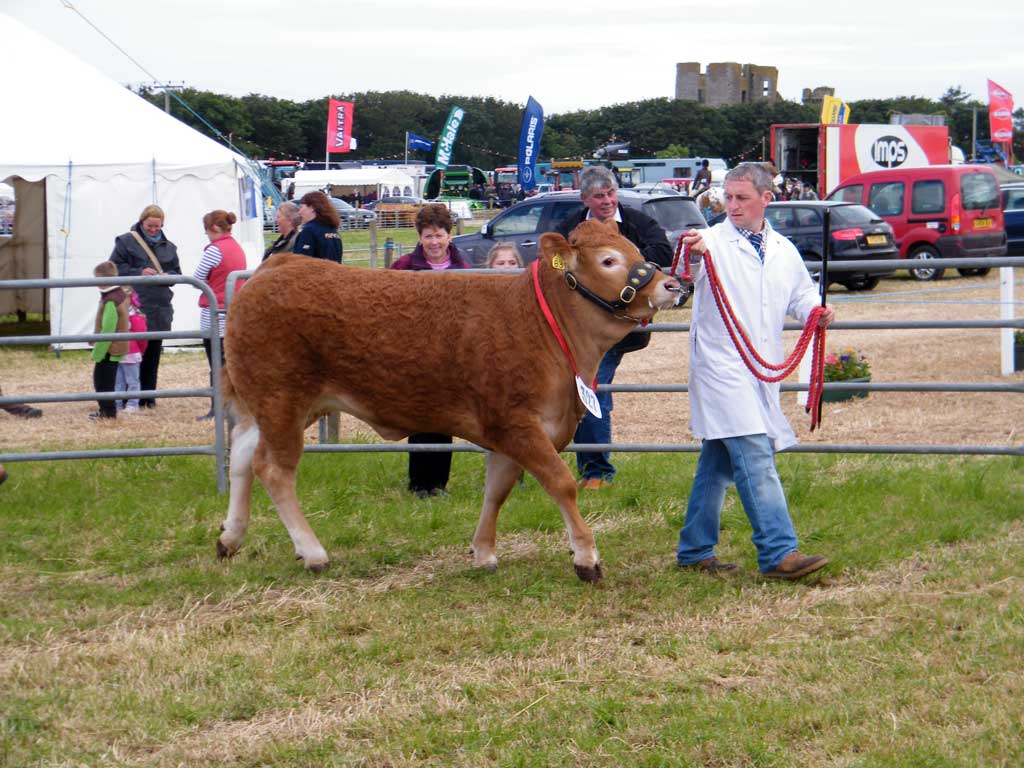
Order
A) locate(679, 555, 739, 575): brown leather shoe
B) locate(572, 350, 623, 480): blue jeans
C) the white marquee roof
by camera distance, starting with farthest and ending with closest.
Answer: the white marquee roof, locate(572, 350, 623, 480): blue jeans, locate(679, 555, 739, 575): brown leather shoe

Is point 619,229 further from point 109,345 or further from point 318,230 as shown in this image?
point 109,345

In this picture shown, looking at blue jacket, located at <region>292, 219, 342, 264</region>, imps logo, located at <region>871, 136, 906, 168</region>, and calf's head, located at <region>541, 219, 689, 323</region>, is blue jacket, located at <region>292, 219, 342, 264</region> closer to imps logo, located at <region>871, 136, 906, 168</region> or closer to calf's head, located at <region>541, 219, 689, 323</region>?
calf's head, located at <region>541, 219, 689, 323</region>

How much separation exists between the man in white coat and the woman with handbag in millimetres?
7160

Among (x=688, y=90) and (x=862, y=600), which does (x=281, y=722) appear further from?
(x=688, y=90)

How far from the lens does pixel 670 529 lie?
21.8 ft

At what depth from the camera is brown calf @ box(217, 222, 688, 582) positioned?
5484 millimetres

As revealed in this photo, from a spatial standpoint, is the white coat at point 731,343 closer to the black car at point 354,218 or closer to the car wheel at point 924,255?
the car wheel at point 924,255

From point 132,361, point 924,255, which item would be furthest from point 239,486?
point 924,255

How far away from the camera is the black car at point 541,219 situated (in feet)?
61.3

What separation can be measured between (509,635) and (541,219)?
14.5 m

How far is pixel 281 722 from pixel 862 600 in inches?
101

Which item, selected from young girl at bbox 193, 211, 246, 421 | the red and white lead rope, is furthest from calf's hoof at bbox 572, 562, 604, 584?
young girl at bbox 193, 211, 246, 421

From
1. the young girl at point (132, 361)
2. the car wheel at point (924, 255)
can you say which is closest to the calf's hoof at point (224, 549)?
the young girl at point (132, 361)

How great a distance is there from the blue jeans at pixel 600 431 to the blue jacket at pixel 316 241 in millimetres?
2657
